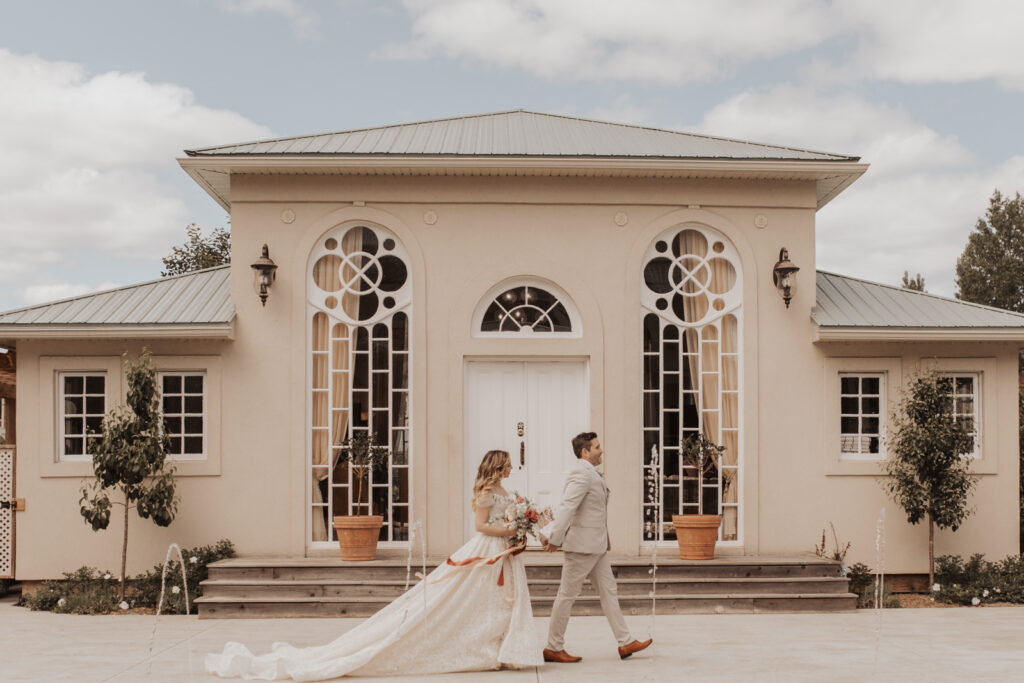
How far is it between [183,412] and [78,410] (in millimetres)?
1228

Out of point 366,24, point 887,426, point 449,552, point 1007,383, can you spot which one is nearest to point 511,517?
point 449,552

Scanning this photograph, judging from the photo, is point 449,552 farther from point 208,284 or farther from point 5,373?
point 5,373

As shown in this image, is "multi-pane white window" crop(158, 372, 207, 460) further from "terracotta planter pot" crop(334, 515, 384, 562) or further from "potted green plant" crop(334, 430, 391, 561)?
"terracotta planter pot" crop(334, 515, 384, 562)

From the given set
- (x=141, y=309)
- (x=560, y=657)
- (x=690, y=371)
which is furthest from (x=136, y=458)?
(x=690, y=371)

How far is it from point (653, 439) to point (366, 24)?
274 inches

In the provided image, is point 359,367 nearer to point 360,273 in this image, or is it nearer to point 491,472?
point 360,273

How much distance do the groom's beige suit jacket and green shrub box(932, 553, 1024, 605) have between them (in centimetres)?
531

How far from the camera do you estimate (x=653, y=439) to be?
11.5m

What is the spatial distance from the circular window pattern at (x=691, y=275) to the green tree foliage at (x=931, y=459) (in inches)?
91.1

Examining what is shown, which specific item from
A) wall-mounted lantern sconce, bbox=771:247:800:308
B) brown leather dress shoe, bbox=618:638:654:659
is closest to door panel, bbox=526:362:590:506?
wall-mounted lantern sconce, bbox=771:247:800:308

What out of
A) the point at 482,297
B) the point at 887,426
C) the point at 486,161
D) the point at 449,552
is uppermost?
the point at 486,161

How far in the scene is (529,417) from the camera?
1152 centimetres

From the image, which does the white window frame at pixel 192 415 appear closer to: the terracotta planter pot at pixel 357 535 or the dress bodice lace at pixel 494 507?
the terracotta planter pot at pixel 357 535

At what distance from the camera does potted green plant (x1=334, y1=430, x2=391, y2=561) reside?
35.2 ft
